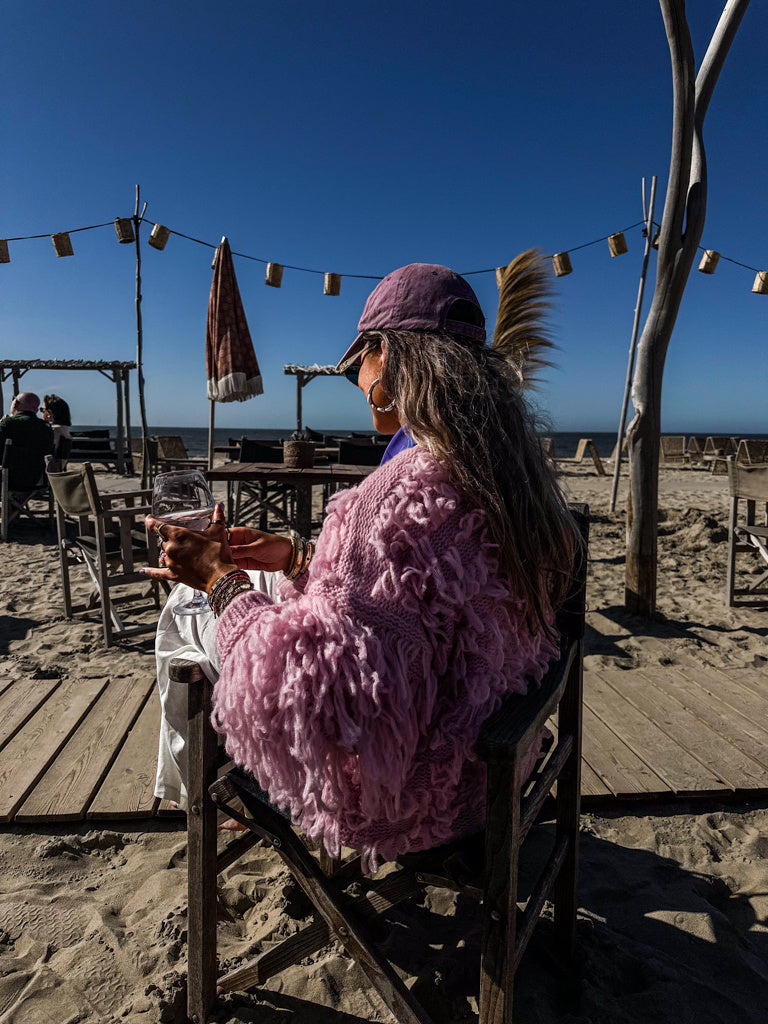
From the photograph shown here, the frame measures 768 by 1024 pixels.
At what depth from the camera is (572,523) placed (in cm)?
116

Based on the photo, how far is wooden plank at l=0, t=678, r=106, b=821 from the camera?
210cm

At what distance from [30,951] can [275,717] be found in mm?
1148

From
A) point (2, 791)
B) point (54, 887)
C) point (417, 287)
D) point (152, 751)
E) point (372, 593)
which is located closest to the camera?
point (372, 593)

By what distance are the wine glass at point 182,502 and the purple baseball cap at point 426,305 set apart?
1.51ft

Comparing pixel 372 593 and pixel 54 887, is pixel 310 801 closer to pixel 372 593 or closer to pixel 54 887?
pixel 372 593

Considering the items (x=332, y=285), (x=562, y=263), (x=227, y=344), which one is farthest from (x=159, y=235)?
(x=562, y=263)

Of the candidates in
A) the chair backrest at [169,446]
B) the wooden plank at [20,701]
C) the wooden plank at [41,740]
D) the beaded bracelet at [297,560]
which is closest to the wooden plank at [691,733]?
the beaded bracelet at [297,560]

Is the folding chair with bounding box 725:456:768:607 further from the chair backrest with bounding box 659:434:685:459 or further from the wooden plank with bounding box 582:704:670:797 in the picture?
the chair backrest with bounding box 659:434:685:459

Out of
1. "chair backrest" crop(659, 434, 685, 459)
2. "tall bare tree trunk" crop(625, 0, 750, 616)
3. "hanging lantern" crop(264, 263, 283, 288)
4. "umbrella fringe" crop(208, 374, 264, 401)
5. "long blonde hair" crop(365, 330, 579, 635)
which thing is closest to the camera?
"long blonde hair" crop(365, 330, 579, 635)

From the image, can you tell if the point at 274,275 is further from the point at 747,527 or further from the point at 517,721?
the point at 517,721

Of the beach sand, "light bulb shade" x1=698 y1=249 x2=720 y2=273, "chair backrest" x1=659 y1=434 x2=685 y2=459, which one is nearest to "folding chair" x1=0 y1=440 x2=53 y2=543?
the beach sand

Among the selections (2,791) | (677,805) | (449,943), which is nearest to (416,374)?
(449,943)

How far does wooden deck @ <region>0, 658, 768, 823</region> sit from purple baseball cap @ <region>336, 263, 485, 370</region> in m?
1.68

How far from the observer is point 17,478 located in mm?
7043
